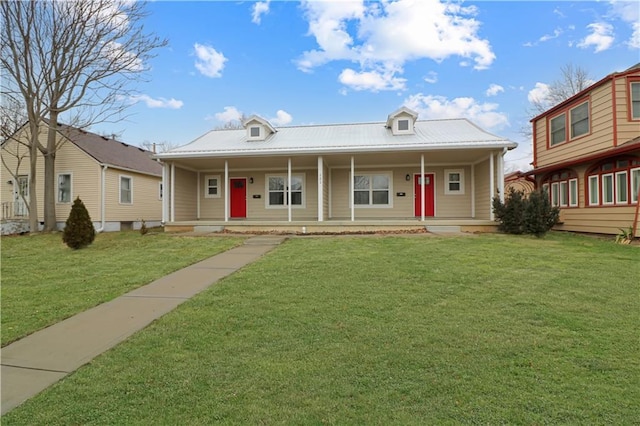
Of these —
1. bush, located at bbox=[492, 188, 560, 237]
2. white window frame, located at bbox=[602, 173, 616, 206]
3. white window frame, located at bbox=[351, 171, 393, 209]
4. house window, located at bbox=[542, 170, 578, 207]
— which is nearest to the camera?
bush, located at bbox=[492, 188, 560, 237]

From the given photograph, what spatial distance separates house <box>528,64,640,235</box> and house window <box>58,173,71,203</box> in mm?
20119

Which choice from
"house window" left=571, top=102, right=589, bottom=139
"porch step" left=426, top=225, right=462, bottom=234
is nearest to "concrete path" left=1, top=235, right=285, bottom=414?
"porch step" left=426, top=225, right=462, bottom=234

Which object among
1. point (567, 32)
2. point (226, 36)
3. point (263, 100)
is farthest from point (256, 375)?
point (263, 100)

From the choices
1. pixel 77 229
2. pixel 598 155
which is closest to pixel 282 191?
pixel 77 229

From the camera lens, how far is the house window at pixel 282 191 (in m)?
15.1

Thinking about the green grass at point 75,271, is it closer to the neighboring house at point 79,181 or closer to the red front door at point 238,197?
the neighboring house at point 79,181

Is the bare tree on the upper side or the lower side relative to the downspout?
upper

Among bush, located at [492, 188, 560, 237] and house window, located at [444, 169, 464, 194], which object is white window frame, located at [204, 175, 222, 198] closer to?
house window, located at [444, 169, 464, 194]

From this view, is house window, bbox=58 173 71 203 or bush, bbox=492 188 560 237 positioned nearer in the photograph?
bush, bbox=492 188 560 237

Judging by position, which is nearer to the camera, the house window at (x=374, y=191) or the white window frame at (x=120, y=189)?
the house window at (x=374, y=191)

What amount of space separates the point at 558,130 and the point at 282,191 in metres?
11.2

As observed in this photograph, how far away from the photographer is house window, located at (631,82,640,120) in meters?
10.6

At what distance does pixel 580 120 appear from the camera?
485 inches

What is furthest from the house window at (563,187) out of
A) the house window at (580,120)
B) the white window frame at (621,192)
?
the white window frame at (621,192)
